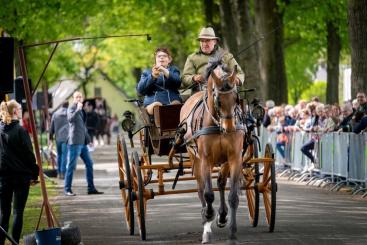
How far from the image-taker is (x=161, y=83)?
1644cm

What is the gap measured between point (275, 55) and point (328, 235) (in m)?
26.9

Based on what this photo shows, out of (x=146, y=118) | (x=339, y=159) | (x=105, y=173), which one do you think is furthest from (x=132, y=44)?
(x=146, y=118)

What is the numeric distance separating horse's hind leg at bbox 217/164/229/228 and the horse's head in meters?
0.95

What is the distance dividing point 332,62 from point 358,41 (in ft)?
70.8

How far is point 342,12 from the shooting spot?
4472 cm

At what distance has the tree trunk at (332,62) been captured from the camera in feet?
160

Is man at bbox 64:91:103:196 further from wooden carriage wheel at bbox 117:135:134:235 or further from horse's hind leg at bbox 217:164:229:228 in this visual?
horse's hind leg at bbox 217:164:229:228

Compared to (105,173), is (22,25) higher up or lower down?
higher up

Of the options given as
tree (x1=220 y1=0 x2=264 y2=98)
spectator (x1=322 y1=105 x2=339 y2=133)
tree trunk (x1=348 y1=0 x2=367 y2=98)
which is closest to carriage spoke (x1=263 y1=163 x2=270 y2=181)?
spectator (x1=322 y1=105 x2=339 y2=133)

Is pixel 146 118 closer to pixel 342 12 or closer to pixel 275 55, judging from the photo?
pixel 275 55

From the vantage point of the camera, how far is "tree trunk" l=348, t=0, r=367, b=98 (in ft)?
89.4

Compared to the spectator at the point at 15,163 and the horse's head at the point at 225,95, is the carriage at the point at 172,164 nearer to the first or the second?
the horse's head at the point at 225,95

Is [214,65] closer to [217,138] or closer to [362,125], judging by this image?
[217,138]

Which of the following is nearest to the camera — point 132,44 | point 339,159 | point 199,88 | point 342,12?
point 199,88
